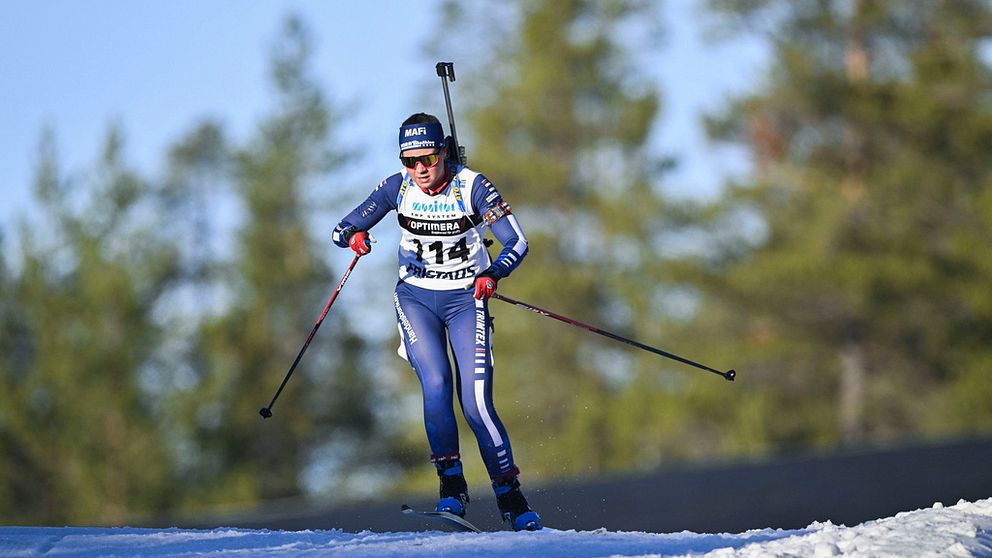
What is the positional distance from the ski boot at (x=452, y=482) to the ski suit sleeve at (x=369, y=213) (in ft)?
4.25

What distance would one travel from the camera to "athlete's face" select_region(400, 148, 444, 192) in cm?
696

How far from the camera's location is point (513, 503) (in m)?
7.10

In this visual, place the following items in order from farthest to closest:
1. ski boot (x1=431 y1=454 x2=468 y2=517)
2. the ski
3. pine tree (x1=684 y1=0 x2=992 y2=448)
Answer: pine tree (x1=684 y1=0 x2=992 y2=448)
ski boot (x1=431 y1=454 x2=468 y2=517)
the ski

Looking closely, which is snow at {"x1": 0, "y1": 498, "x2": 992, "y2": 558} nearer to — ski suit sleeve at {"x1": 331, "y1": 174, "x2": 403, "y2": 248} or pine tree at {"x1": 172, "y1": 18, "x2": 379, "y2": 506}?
ski suit sleeve at {"x1": 331, "y1": 174, "x2": 403, "y2": 248}

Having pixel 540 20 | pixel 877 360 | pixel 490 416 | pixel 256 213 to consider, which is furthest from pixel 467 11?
pixel 490 416

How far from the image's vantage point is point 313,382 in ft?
108

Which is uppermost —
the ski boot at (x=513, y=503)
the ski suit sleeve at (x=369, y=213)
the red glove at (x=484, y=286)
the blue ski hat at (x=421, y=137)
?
the blue ski hat at (x=421, y=137)

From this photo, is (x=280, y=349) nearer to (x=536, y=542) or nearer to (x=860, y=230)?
Result: (x=860, y=230)

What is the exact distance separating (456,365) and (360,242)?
0.86 meters

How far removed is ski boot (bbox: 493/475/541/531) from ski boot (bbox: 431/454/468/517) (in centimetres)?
18

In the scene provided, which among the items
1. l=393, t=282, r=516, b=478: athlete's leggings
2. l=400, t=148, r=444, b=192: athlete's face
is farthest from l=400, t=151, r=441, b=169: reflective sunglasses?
l=393, t=282, r=516, b=478: athlete's leggings

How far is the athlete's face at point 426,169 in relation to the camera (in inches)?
274

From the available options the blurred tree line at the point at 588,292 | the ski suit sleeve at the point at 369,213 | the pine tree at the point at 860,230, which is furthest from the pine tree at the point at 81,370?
the ski suit sleeve at the point at 369,213

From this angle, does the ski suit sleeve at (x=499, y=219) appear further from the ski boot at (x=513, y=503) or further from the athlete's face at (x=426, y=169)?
the ski boot at (x=513, y=503)
